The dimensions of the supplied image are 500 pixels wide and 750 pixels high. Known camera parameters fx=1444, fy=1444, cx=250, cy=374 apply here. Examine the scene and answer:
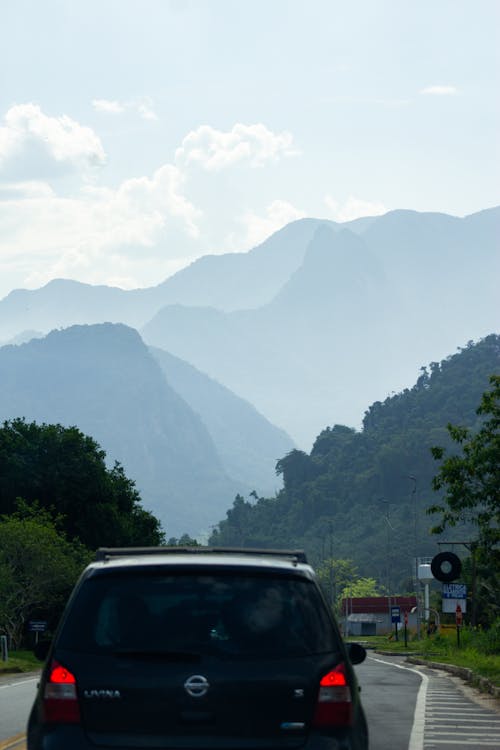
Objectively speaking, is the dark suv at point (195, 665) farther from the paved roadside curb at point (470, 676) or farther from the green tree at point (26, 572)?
the green tree at point (26, 572)

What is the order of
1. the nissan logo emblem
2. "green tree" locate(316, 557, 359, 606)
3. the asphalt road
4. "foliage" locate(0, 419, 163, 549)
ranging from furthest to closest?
"green tree" locate(316, 557, 359, 606), "foliage" locate(0, 419, 163, 549), the asphalt road, the nissan logo emblem

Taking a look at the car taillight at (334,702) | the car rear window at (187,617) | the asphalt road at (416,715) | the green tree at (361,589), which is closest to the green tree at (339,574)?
the green tree at (361,589)

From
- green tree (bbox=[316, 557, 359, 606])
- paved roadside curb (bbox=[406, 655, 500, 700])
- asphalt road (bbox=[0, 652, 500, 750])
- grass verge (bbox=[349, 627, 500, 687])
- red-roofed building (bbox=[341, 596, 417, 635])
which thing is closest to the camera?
asphalt road (bbox=[0, 652, 500, 750])

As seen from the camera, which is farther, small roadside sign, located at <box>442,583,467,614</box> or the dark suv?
small roadside sign, located at <box>442,583,467,614</box>

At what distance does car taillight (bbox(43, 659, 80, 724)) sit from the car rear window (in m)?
0.14

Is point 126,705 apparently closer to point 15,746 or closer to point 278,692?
point 278,692

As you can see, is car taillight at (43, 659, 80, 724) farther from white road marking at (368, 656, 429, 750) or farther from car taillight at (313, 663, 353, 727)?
white road marking at (368, 656, 429, 750)

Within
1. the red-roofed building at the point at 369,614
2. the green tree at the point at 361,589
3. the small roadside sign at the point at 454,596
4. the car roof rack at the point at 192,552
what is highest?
the car roof rack at the point at 192,552

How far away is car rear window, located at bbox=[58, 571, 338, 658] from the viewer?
7.03 meters

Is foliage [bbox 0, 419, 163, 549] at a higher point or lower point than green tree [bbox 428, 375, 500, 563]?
higher

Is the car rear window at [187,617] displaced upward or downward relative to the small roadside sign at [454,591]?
upward

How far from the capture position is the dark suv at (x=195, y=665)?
692 cm

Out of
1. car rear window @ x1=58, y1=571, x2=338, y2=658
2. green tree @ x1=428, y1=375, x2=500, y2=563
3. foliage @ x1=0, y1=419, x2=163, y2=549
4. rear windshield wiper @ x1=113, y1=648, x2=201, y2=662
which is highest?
foliage @ x1=0, y1=419, x2=163, y2=549

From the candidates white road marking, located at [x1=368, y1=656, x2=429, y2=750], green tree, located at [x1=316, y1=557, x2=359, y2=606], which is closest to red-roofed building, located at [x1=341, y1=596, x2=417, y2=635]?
green tree, located at [x1=316, y1=557, x2=359, y2=606]
